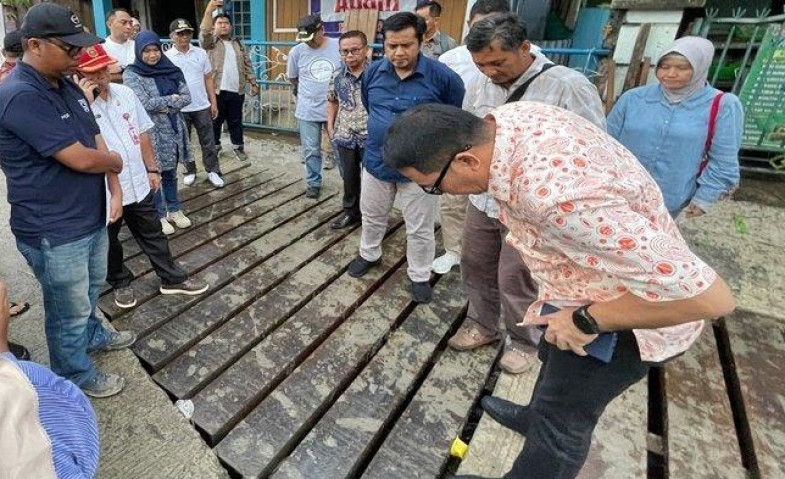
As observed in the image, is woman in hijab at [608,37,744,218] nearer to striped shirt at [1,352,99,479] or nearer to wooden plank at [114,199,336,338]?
wooden plank at [114,199,336,338]

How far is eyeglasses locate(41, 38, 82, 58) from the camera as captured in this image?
65.2 inches

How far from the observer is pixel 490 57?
6.12ft

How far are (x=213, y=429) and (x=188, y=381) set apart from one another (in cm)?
37

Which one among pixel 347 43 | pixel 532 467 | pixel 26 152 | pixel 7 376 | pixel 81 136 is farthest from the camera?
pixel 347 43

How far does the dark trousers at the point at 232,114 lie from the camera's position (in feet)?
17.3

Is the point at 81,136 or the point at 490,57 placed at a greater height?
the point at 490,57

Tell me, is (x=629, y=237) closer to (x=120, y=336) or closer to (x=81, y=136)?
Answer: (x=81, y=136)

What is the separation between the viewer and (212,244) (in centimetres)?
355

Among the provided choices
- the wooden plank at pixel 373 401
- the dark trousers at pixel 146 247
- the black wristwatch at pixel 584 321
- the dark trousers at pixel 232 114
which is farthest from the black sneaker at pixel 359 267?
the dark trousers at pixel 232 114

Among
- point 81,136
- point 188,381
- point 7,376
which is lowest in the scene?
point 188,381

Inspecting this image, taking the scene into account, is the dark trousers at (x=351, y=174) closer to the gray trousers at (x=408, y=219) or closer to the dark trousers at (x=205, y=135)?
the gray trousers at (x=408, y=219)

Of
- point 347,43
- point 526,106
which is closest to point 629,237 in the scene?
point 526,106

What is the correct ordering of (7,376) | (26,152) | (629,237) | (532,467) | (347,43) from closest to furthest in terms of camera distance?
1. (7,376)
2. (629,237)
3. (532,467)
4. (26,152)
5. (347,43)

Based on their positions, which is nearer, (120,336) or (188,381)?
(188,381)
